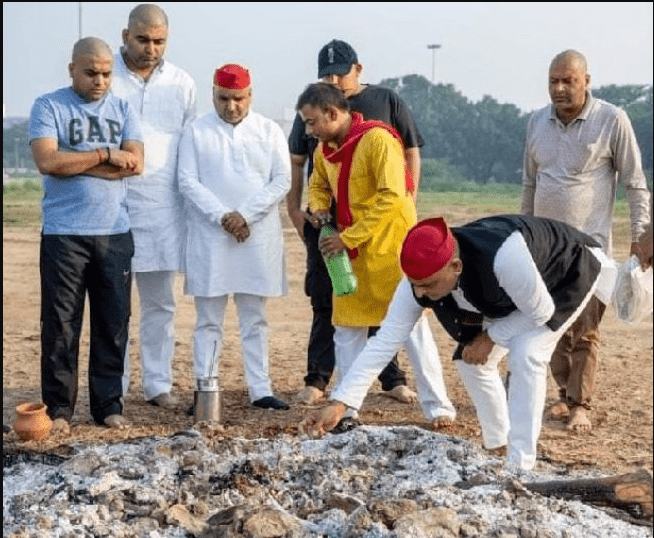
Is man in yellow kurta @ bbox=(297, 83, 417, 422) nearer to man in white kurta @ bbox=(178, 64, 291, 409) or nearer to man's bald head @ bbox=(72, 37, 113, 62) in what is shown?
man in white kurta @ bbox=(178, 64, 291, 409)

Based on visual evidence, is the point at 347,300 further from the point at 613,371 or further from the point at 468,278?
the point at 613,371

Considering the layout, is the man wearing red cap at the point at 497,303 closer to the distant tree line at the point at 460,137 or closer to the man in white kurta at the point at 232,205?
the man in white kurta at the point at 232,205

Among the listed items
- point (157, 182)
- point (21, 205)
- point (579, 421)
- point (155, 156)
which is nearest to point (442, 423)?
point (579, 421)

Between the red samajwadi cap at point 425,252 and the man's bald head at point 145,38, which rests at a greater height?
the man's bald head at point 145,38

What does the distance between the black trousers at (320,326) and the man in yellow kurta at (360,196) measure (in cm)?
59

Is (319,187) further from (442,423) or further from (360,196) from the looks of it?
(442,423)

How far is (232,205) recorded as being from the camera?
7105mm

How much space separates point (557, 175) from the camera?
6887mm

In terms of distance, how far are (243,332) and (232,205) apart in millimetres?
779

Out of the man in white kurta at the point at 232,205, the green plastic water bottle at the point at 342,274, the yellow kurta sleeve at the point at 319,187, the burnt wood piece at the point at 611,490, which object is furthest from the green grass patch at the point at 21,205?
the burnt wood piece at the point at 611,490

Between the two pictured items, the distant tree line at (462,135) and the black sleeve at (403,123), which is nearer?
the black sleeve at (403,123)

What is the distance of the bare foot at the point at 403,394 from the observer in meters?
7.48

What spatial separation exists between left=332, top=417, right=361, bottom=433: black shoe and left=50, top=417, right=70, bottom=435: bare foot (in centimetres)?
149

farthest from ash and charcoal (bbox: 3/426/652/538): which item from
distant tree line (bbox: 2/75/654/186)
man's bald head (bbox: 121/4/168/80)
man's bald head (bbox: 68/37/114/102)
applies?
distant tree line (bbox: 2/75/654/186)
